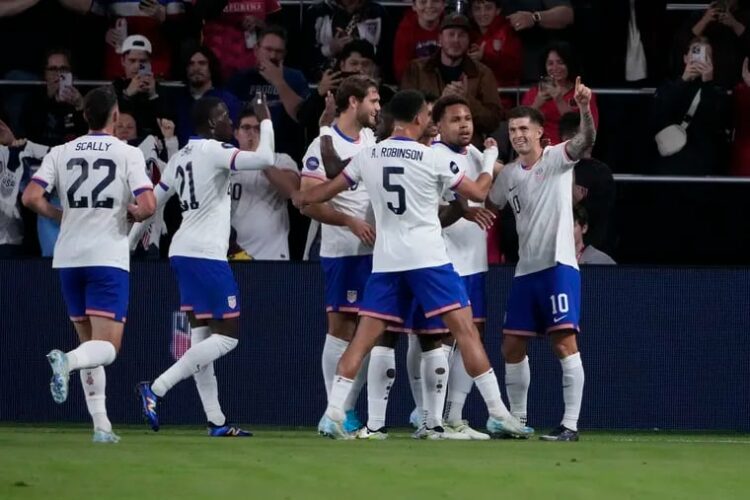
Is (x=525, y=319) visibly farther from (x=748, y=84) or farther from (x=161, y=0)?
(x=161, y=0)

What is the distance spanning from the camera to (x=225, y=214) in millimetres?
12016

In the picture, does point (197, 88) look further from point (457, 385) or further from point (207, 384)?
point (457, 385)

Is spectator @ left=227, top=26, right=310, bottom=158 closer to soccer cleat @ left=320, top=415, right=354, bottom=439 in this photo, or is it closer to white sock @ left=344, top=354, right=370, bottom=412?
white sock @ left=344, top=354, right=370, bottom=412

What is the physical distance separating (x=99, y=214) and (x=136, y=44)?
4.69 m

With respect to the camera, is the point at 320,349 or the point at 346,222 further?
the point at 320,349

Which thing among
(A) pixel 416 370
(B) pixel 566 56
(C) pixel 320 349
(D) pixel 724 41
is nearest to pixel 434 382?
(A) pixel 416 370

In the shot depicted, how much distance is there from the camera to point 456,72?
583 inches

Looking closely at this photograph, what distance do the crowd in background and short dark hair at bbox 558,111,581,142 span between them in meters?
0.03

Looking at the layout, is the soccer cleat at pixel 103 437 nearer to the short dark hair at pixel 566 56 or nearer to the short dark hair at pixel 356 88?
the short dark hair at pixel 356 88

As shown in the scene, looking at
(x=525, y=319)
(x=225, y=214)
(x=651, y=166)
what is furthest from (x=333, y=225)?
(x=651, y=166)

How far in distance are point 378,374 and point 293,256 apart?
3.96 metres

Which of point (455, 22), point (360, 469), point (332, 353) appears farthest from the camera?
point (455, 22)

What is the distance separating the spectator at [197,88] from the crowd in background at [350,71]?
0.05 feet

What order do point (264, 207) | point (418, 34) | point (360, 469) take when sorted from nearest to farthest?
point (360, 469), point (264, 207), point (418, 34)
